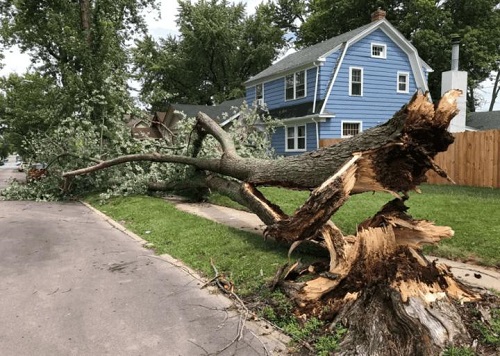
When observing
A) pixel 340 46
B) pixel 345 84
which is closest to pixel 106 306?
pixel 345 84

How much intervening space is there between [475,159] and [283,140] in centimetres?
1051

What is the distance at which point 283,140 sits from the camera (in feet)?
67.9

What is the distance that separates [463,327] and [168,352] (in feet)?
7.72

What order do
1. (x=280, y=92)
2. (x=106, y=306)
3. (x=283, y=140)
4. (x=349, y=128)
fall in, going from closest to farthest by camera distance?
(x=106, y=306) < (x=349, y=128) < (x=283, y=140) < (x=280, y=92)

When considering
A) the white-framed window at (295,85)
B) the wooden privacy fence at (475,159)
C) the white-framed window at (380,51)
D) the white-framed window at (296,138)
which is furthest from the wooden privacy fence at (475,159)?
the white-framed window at (380,51)

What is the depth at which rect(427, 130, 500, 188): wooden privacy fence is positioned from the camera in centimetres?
1085

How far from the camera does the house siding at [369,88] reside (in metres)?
18.4

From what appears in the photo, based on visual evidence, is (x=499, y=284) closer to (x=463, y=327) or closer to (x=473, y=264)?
(x=473, y=264)

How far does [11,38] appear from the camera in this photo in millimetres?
23391

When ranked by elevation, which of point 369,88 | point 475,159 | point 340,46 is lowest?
point 475,159

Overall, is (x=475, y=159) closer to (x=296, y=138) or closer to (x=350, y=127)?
(x=350, y=127)

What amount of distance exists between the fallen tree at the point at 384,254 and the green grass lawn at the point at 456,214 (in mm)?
1501

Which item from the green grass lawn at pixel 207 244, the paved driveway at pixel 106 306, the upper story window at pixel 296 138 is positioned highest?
the upper story window at pixel 296 138

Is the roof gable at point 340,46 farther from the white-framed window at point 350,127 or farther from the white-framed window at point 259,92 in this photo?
the white-framed window at point 350,127
